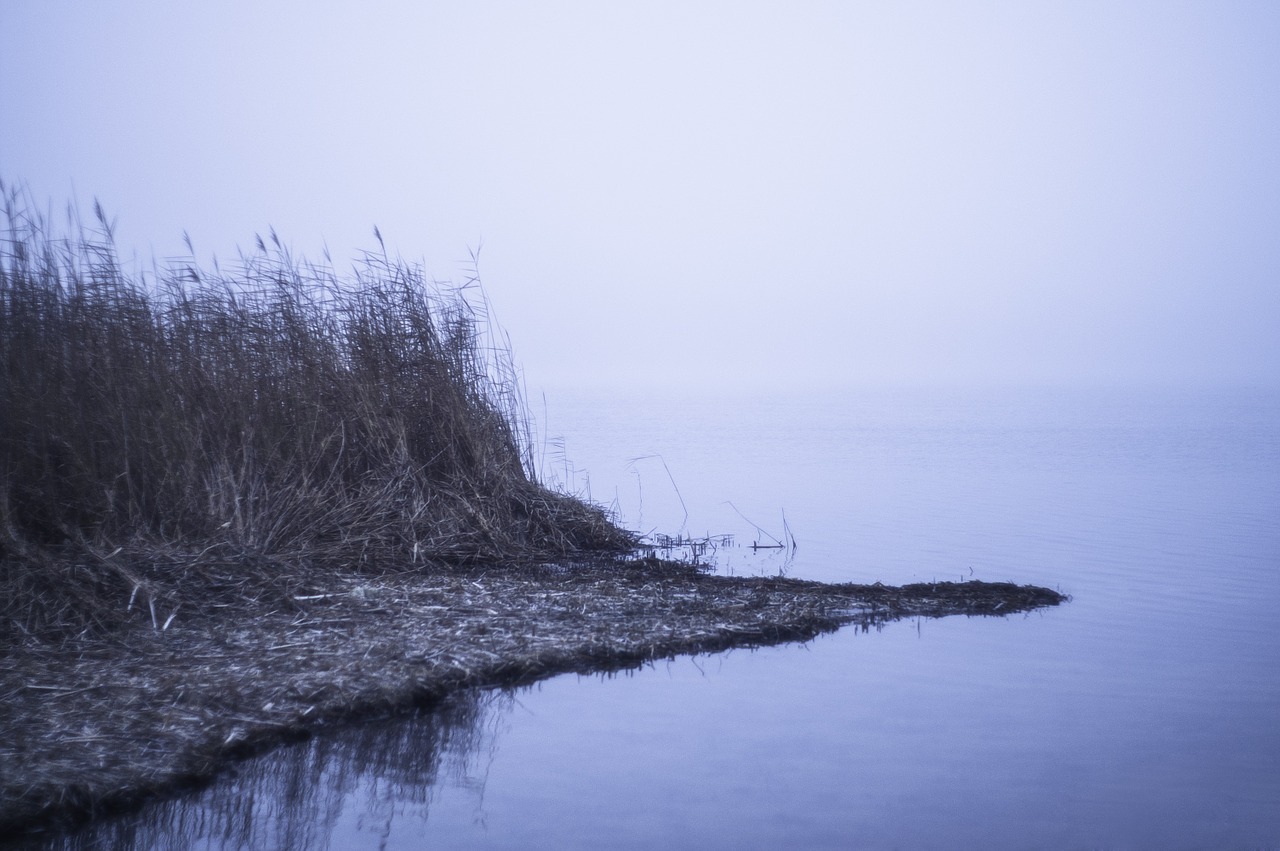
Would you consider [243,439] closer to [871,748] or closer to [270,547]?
[270,547]

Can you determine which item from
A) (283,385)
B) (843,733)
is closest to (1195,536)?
(843,733)

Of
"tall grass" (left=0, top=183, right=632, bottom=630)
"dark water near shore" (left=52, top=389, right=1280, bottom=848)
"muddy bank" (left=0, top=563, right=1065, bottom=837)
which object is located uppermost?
"tall grass" (left=0, top=183, right=632, bottom=630)

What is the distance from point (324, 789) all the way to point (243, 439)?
4328 mm

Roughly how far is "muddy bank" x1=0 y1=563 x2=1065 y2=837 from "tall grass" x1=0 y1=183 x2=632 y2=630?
2.05ft

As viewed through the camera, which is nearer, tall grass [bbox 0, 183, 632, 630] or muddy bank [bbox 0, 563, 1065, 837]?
muddy bank [bbox 0, 563, 1065, 837]

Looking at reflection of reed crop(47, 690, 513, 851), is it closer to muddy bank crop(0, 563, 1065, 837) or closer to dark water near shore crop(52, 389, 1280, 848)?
dark water near shore crop(52, 389, 1280, 848)

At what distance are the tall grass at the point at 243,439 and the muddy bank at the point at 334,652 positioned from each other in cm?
63

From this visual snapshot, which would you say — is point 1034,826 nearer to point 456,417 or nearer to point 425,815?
point 425,815

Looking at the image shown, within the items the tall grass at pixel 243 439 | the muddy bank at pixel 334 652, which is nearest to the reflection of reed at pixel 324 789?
the muddy bank at pixel 334 652

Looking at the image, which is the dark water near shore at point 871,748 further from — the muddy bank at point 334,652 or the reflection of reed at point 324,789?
the muddy bank at point 334,652

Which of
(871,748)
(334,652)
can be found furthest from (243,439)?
(871,748)

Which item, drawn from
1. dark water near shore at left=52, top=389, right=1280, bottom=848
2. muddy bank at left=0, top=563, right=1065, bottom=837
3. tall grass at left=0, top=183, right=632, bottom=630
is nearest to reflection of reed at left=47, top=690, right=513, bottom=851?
dark water near shore at left=52, top=389, right=1280, bottom=848

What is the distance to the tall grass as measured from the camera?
6406 mm

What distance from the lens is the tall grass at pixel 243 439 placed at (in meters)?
6.41
